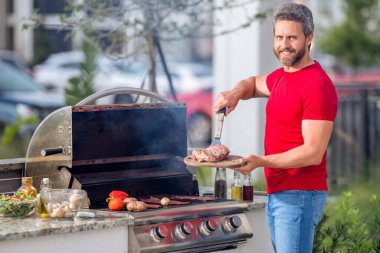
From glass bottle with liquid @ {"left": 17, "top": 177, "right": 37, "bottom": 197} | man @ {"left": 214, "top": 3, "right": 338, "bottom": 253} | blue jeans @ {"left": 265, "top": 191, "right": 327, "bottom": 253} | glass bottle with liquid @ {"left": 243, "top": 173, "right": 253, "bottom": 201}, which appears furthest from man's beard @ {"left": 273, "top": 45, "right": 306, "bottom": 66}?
glass bottle with liquid @ {"left": 17, "top": 177, "right": 37, "bottom": 197}

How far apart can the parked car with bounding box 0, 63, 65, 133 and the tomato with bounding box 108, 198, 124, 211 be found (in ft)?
26.5

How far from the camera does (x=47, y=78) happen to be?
67.7 feet

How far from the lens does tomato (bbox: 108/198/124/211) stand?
4.81 m

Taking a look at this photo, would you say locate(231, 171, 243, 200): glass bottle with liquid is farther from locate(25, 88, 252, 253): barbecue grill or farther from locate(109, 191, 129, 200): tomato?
locate(109, 191, 129, 200): tomato

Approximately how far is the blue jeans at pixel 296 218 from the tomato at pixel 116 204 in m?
0.79

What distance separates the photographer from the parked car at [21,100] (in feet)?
44.4

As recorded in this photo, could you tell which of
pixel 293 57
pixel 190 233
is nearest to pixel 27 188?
pixel 190 233

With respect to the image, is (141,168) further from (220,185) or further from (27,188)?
(27,188)

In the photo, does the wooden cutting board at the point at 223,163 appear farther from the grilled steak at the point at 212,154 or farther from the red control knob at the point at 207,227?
the red control knob at the point at 207,227

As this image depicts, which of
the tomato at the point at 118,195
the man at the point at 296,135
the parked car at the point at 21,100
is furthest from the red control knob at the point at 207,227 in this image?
the parked car at the point at 21,100

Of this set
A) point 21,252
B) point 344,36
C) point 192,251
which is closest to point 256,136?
point 192,251

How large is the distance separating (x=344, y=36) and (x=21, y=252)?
54.3 ft

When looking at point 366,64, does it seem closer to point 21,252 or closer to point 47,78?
point 47,78

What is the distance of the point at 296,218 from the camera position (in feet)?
15.4
